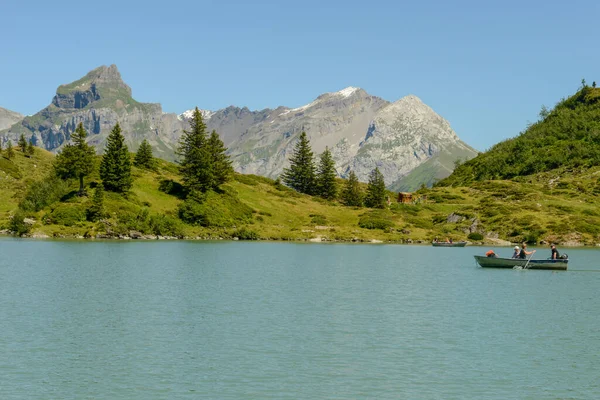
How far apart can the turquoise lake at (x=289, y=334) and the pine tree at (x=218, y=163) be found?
78519mm

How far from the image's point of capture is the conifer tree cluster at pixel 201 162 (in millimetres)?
135375

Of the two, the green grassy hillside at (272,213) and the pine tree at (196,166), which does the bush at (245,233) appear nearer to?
the green grassy hillside at (272,213)

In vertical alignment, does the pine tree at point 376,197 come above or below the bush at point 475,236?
above

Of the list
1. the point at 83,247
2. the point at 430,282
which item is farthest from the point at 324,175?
the point at 430,282

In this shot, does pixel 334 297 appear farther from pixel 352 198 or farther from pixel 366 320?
pixel 352 198

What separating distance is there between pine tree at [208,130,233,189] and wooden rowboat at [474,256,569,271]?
74.8 meters

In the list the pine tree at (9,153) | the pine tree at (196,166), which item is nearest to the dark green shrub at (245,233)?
the pine tree at (196,166)

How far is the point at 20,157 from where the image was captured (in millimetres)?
159500

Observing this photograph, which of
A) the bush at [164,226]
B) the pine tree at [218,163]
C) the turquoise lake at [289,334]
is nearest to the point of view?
the turquoise lake at [289,334]

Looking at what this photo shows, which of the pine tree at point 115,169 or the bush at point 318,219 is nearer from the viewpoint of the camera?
the pine tree at point 115,169

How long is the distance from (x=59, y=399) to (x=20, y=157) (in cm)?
15033

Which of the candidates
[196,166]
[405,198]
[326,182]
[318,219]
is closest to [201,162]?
[196,166]

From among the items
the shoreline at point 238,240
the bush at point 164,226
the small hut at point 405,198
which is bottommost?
the shoreline at point 238,240

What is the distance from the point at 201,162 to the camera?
5389 inches
